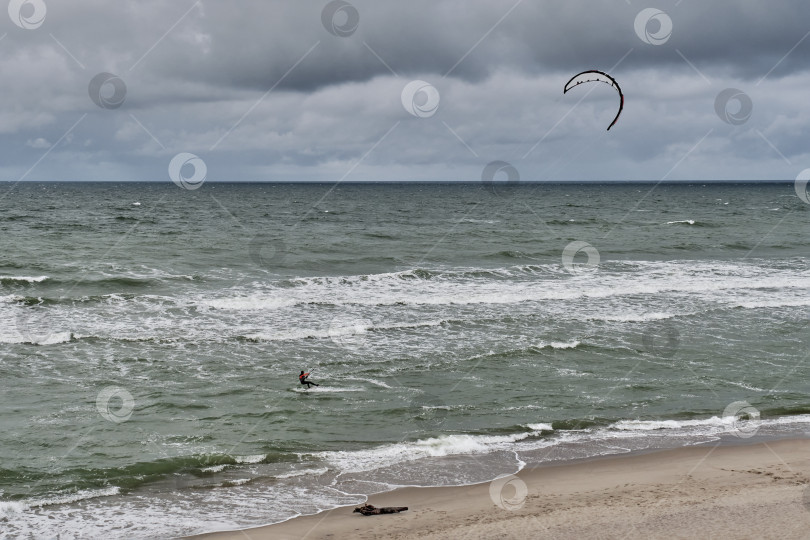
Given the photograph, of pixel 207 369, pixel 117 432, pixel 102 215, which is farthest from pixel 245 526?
pixel 102 215

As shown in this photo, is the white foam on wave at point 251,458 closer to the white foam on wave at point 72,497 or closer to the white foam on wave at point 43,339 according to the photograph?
the white foam on wave at point 72,497

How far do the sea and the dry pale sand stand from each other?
0.57 meters

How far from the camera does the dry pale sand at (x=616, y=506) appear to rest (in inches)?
452

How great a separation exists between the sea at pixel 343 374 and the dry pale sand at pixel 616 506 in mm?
567

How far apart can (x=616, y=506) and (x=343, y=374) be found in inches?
371

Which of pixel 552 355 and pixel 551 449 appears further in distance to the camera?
pixel 552 355

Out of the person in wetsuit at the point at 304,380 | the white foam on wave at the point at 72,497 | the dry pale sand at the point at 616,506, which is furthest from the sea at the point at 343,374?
the dry pale sand at the point at 616,506

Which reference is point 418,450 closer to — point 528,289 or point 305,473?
point 305,473

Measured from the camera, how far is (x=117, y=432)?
15969mm

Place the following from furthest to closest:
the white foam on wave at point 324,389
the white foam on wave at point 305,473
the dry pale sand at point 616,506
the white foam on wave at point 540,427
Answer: the white foam on wave at point 324,389 → the white foam on wave at point 540,427 → the white foam on wave at point 305,473 → the dry pale sand at point 616,506

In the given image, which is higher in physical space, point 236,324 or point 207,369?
point 236,324

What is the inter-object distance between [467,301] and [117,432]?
16501 mm

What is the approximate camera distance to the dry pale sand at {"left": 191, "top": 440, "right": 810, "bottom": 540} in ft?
37.6

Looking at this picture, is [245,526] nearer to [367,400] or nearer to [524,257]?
[367,400]
